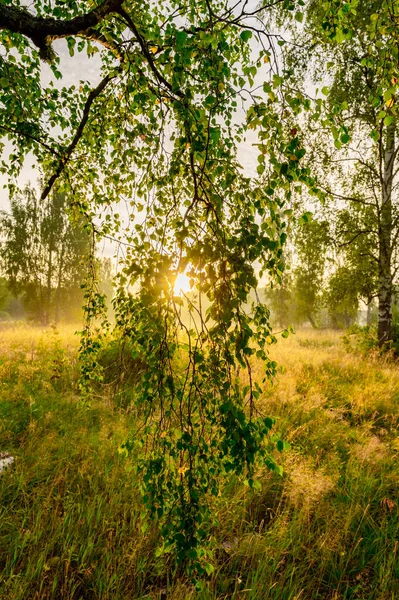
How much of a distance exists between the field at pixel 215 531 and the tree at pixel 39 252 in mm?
24126

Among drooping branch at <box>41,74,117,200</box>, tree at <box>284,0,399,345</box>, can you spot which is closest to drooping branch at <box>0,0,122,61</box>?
drooping branch at <box>41,74,117,200</box>

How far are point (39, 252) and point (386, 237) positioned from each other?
2557cm

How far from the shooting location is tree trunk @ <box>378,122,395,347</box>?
906 centimetres

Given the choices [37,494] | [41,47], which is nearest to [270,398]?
[37,494]

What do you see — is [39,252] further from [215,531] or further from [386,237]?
[215,531]

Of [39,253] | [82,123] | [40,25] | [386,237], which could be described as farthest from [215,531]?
[39,253]

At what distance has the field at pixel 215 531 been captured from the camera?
2365 millimetres

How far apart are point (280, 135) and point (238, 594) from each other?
2.99 meters

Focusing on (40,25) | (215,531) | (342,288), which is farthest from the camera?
(342,288)

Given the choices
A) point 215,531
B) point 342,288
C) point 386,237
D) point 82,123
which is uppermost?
point 386,237

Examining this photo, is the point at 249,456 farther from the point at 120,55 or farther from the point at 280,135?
the point at 120,55

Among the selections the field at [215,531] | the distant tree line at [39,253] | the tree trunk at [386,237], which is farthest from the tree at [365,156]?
the distant tree line at [39,253]

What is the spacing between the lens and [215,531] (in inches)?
114

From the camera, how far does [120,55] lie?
2.90 m
